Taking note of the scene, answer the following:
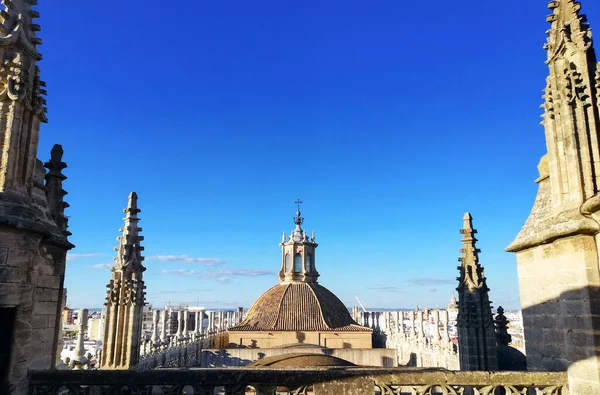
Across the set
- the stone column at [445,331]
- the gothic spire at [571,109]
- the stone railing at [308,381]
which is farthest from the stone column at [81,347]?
the stone column at [445,331]

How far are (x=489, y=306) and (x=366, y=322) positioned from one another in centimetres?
5364

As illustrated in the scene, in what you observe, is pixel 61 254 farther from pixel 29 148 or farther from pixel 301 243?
pixel 301 243

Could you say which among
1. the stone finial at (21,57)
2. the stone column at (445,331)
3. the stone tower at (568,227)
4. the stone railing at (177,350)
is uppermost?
the stone finial at (21,57)

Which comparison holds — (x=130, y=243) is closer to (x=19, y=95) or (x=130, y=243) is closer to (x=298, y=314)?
(x=19, y=95)

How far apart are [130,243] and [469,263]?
10.9 meters

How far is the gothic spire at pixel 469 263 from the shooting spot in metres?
13.1

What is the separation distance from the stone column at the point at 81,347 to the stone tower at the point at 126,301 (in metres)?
1.75

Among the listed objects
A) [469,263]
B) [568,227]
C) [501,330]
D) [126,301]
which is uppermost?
[469,263]

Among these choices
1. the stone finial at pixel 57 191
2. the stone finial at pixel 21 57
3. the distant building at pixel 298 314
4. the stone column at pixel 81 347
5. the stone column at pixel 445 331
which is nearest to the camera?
the stone finial at pixel 21 57

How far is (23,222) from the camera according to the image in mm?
5723

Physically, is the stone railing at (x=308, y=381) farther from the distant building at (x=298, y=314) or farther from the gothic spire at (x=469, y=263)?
the distant building at (x=298, y=314)

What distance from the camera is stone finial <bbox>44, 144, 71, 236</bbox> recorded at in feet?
24.4

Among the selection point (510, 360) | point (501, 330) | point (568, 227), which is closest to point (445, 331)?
point (501, 330)

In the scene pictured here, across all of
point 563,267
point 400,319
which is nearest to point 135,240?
point 563,267
